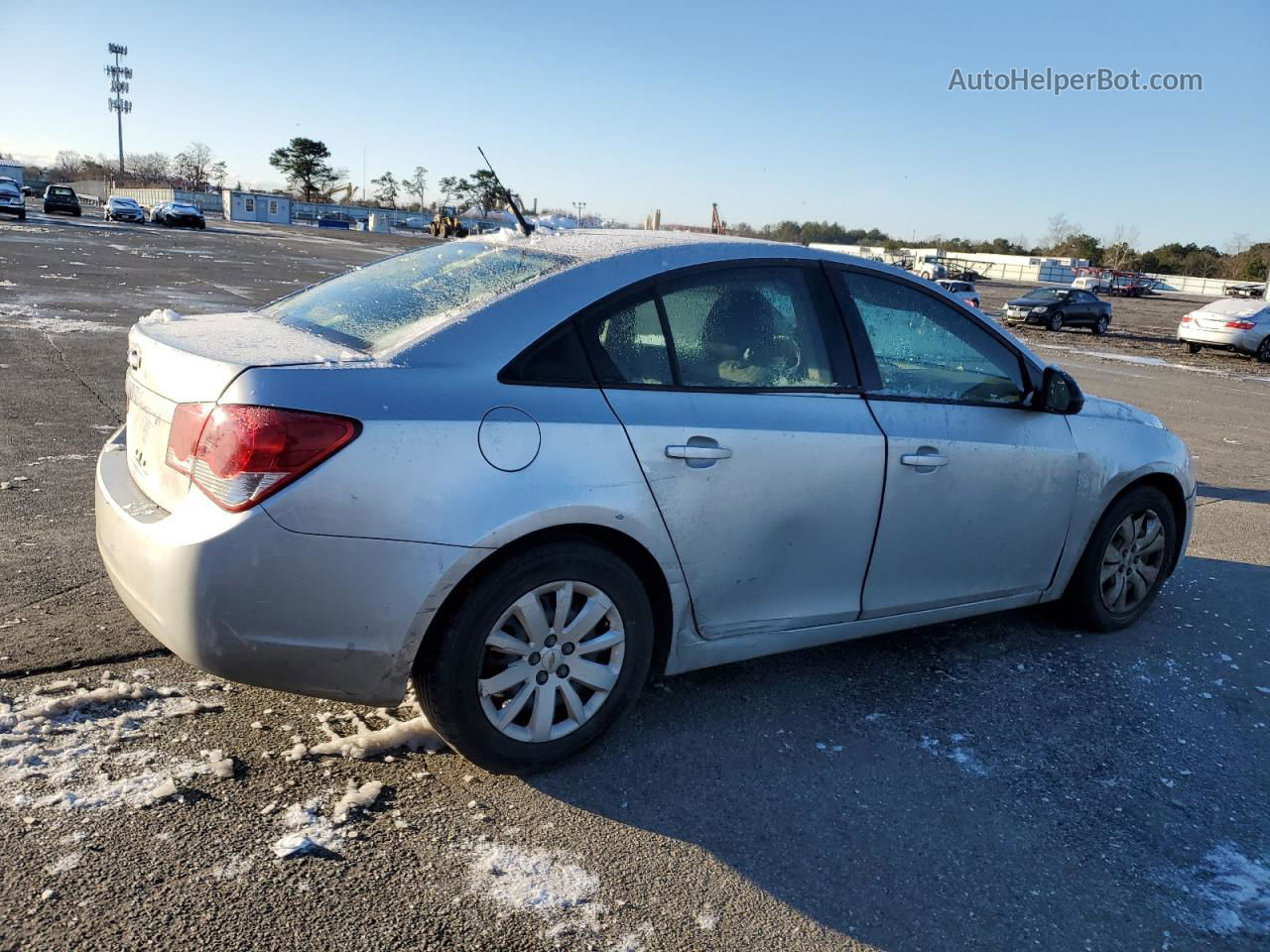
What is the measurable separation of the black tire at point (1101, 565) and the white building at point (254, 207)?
9091cm

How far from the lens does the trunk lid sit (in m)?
2.77

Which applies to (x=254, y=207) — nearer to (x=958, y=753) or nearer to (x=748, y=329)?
(x=748, y=329)

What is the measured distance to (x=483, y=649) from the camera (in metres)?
2.84

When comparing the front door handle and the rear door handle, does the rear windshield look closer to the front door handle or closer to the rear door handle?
the front door handle

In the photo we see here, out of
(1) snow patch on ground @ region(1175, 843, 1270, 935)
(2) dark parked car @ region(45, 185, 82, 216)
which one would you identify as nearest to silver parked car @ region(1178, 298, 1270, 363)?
(1) snow patch on ground @ region(1175, 843, 1270, 935)

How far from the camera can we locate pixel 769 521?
3287mm

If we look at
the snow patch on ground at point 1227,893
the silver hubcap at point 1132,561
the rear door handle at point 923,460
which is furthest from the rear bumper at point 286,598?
the silver hubcap at point 1132,561

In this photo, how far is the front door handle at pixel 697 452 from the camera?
3066 millimetres

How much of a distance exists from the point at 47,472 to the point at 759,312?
14.6ft

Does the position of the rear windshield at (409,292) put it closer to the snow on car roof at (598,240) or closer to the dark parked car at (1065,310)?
the snow on car roof at (598,240)

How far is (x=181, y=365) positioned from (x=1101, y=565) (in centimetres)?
377

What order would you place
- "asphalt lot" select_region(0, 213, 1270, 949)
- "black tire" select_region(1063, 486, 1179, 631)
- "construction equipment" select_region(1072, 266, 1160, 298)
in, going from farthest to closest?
1. "construction equipment" select_region(1072, 266, 1160, 298)
2. "black tire" select_region(1063, 486, 1179, 631)
3. "asphalt lot" select_region(0, 213, 1270, 949)

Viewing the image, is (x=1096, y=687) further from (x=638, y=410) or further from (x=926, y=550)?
(x=638, y=410)

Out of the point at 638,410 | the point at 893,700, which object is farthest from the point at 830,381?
the point at 893,700
